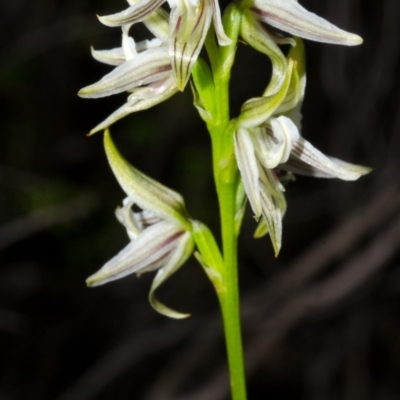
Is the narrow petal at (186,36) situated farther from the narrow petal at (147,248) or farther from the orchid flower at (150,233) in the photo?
the narrow petal at (147,248)

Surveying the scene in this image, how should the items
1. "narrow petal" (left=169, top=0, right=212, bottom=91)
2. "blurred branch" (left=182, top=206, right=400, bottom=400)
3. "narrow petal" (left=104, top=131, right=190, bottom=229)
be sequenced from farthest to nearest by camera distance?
"blurred branch" (left=182, top=206, right=400, bottom=400), "narrow petal" (left=104, top=131, right=190, bottom=229), "narrow petal" (left=169, top=0, right=212, bottom=91)

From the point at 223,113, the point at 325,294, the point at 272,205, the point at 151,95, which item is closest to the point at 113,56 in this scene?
the point at 151,95

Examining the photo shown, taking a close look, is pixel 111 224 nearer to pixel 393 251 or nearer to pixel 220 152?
pixel 393 251

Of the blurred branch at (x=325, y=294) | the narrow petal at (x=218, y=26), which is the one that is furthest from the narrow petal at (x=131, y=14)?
the blurred branch at (x=325, y=294)

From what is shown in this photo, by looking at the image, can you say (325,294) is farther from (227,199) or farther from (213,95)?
(213,95)

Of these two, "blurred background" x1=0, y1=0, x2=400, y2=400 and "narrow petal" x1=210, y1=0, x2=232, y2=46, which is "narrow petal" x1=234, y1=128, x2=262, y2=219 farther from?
"blurred background" x1=0, y1=0, x2=400, y2=400

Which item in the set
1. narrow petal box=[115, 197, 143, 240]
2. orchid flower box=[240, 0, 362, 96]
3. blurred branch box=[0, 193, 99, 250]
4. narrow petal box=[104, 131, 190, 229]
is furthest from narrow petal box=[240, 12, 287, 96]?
blurred branch box=[0, 193, 99, 250]

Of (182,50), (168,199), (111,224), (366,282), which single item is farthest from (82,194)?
(182,50)
